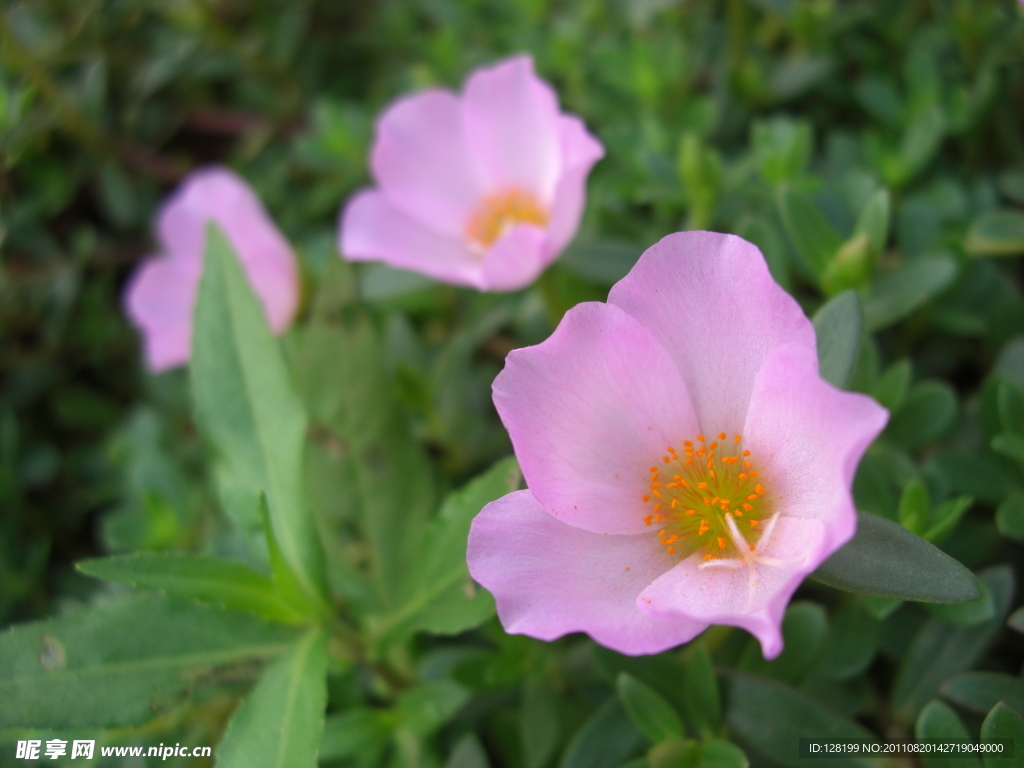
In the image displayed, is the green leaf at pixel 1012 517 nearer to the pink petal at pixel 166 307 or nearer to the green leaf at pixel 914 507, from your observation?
the green leaf at pixel 914 507

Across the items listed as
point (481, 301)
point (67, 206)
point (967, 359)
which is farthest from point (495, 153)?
point (67, 206)

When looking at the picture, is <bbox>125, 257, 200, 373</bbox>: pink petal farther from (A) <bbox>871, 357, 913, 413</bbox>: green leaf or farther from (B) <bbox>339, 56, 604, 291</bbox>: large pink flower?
(A) <bbox>871, 357, 913, 413</bbox>: green leaf

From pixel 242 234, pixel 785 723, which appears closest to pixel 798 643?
Result: pixel 785 723

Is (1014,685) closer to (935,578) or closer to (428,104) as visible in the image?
(935,578)

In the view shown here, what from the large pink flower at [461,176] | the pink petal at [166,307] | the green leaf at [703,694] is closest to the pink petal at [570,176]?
the large pink flower at [461,176]

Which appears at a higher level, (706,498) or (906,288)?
(906,288)

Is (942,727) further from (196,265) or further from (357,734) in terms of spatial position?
(196,265)
